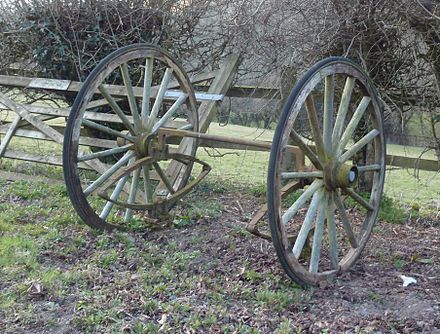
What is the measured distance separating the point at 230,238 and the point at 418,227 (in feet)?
7.87

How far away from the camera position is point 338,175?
4.40 meters

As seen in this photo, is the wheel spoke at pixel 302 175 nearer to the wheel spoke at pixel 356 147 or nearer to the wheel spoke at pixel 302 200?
the wheel spoke at pixel 302 200

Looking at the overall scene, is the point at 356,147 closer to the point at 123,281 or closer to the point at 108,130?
the point at 123,281

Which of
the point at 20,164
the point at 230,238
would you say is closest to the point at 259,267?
the point at 230,238

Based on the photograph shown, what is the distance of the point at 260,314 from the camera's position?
3857mm

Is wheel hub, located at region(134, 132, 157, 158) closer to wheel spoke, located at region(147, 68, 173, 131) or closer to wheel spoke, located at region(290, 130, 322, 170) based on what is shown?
wheel spoke, located at region(147, 68, 173, 131)

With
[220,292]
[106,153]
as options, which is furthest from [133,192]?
[220,292]

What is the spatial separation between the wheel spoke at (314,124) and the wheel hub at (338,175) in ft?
0.37

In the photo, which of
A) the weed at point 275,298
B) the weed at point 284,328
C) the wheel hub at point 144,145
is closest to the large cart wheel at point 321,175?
the weed at point 275,298

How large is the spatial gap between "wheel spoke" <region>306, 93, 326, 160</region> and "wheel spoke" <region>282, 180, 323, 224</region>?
0.22 m

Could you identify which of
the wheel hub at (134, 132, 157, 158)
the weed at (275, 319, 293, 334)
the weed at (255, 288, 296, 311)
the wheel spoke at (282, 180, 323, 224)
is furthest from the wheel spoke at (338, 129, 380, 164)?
the wheel hub at (134, 132, 157, 158)

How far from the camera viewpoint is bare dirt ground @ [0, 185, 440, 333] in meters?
3.68

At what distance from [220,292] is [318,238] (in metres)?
0.81

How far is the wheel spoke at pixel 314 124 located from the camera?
421cm
